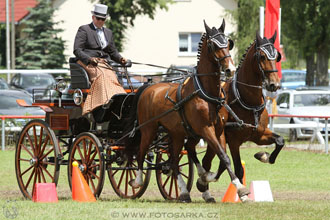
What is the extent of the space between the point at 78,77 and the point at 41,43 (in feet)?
114

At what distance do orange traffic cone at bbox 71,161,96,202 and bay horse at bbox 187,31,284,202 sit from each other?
4.98ft

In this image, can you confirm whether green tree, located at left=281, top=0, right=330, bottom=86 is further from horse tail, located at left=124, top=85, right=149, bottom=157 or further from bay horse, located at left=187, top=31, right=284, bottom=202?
horse tail, located at left=124, top=85, right=149, bottom=157

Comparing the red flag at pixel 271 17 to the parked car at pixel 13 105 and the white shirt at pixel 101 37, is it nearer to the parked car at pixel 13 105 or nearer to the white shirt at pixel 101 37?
the parked car at pixel 13 105

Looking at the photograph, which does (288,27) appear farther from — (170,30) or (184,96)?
(184,96)

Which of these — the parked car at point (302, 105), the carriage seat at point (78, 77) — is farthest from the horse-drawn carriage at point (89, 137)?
the parked car at point (302, 105)

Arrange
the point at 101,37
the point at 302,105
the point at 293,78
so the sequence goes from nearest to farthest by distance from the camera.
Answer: the point at 101,37
the point at 302,105
the point at 293,78

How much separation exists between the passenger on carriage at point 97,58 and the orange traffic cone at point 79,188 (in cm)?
101

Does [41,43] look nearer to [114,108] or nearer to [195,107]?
[114,108]

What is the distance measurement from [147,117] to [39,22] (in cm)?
3595

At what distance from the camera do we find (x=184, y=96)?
1097 cm

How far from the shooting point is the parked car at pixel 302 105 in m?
22.8

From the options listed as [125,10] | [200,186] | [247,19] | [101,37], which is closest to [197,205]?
[200,186]

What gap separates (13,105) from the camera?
2375 cm

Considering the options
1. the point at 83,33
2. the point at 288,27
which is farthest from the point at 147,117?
the point at 288,27
